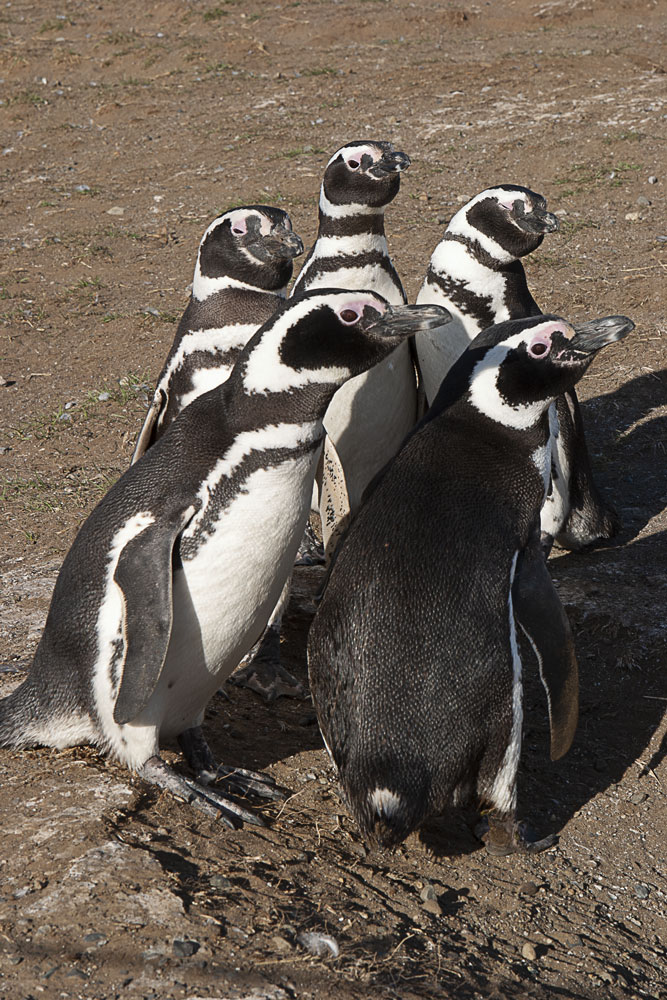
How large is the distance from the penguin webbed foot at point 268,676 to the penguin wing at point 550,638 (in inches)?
39.5

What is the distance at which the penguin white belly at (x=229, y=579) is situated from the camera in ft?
9.00

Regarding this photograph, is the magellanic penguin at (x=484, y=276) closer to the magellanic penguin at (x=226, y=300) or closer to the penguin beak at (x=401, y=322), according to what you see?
the magellanic penguin at (x=226, y=300)

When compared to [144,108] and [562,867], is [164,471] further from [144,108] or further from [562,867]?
[144,108]

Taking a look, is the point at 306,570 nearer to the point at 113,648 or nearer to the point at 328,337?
the point at 113,648

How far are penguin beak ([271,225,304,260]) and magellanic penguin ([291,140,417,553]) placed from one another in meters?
0.28

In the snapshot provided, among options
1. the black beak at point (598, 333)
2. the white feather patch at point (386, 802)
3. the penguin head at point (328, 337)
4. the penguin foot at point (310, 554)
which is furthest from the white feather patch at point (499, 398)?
the penguin foot at point (310, 554)

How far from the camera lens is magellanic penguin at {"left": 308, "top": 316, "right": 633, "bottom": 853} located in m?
2.63

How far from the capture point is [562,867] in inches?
113

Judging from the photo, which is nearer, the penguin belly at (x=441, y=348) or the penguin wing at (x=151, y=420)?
the penguin wing at (x=151, y=420)

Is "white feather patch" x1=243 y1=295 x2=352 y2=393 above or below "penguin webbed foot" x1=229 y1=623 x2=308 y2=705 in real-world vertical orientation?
above

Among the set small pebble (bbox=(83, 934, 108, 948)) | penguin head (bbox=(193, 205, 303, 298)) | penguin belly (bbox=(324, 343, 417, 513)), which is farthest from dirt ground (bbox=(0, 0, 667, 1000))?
penguin head (bbox=(193, 205, 303, 298))

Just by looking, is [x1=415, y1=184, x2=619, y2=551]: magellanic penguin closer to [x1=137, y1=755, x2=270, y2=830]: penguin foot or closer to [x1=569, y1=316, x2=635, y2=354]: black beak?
[x1=569, y1=316, x2=635, y2=354]: black beak

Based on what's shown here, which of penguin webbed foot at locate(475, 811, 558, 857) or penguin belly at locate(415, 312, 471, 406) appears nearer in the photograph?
penguin webbed foot at locate(475, 811, 558, 857)

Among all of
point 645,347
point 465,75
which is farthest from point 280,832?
point 465,75
